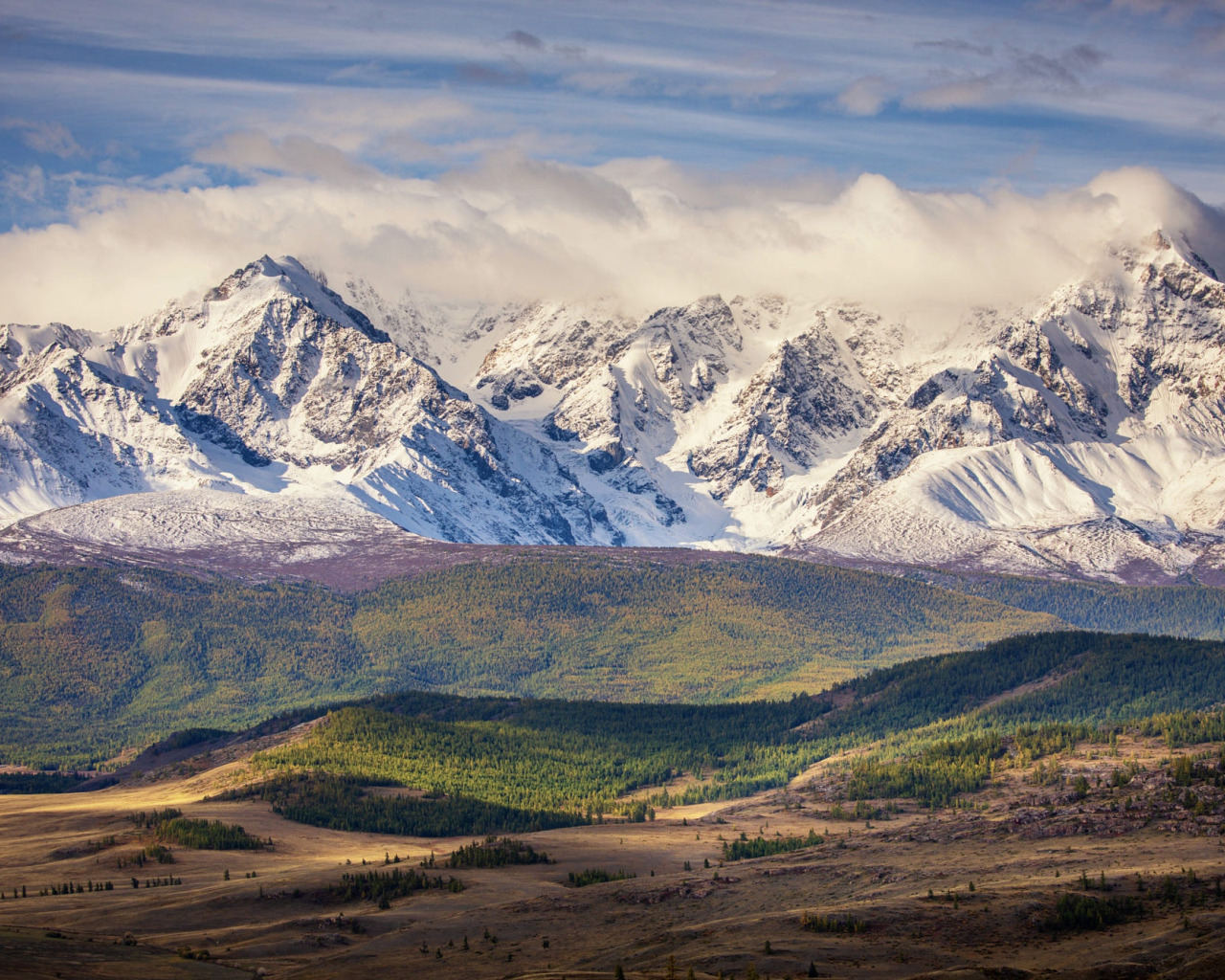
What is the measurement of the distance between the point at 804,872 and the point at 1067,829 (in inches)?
1199

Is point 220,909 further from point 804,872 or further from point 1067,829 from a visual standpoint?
point 1067,829

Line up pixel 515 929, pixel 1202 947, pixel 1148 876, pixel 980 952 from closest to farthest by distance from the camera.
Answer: pixel 1202 947 < pixel 980 952 < pixel 1148 876 < pixel 515 929

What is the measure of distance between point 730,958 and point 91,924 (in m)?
68.7

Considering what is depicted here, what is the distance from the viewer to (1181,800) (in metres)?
198

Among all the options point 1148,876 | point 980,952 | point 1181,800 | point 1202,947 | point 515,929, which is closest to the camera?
point 1202,947

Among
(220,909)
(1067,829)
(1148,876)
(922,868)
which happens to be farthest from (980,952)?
(220,909)

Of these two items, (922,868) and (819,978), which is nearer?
(819,978)

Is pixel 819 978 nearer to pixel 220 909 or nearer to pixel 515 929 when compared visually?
pixel 515 929

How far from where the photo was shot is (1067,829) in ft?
640

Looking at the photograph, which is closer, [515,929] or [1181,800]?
[515,929]

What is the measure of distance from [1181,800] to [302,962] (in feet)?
313

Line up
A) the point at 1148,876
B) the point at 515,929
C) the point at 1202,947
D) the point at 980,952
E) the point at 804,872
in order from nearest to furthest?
the point at 1202,947, the point at 980,952, the point at 1148,876, the point at 515,929, the point at 804,872

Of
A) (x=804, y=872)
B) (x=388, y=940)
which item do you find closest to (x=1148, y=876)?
(x=804, y=872)

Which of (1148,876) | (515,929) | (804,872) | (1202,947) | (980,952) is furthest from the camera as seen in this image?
(804,872)
